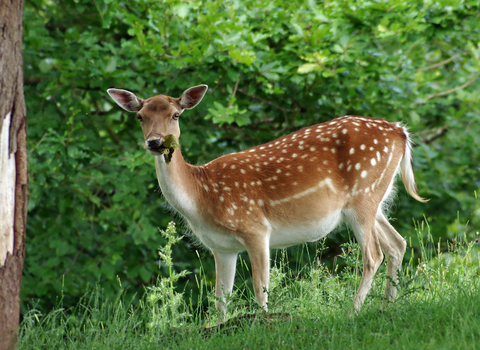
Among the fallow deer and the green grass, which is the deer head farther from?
the green grass

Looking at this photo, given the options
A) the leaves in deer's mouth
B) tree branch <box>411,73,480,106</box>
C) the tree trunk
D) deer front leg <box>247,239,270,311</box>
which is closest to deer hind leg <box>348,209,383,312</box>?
deer front leg <box>247,239,270,311</box>

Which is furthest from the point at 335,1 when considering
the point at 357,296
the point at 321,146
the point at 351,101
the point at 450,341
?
the point at 450,341

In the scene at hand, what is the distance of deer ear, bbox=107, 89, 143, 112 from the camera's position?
16.8 feet

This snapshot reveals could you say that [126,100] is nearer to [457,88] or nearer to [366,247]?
[366,247]

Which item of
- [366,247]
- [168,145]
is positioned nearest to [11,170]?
[168,145]

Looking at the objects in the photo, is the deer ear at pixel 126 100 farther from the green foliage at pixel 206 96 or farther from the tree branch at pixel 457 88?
the tree branch at pixel 457 88

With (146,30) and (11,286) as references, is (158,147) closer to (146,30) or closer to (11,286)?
(11,286)

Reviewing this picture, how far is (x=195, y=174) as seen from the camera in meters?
5.18

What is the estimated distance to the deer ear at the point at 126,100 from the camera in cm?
513

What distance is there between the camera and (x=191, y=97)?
5.21m

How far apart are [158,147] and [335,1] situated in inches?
131

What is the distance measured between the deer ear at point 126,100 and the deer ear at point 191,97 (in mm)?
368

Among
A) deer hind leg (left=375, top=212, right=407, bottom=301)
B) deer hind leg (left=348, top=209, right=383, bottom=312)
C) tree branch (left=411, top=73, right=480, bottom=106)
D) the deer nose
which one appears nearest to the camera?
the deer nose

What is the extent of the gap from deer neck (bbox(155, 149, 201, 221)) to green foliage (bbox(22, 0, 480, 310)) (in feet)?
4.82
